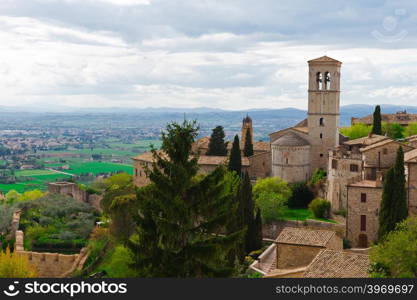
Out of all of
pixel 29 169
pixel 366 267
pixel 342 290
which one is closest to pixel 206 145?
pixel 366 267

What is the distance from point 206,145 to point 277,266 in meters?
37.0

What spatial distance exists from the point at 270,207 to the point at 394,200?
37.7ft

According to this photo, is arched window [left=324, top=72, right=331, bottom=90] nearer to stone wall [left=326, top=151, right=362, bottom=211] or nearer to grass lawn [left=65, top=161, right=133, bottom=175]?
stone wall [left=326, top=151, right=362, bottom=211]

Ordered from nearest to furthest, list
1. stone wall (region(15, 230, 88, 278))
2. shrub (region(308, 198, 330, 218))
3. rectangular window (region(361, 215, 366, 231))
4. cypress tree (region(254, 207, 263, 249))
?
stone wall (region(15, 230, 88, 278))
cypress tree (region(254, 207, 263, 249))
rectangular window (region(361, 215, 366, 231))
shrub (region(308, 198, 330, 218))

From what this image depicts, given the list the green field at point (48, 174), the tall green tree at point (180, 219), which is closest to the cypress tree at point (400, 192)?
the tall green tree at point (180, 219)

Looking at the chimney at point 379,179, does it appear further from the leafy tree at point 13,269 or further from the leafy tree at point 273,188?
the leafy tree at point 13,269

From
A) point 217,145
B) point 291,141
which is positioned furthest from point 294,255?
point 217,145

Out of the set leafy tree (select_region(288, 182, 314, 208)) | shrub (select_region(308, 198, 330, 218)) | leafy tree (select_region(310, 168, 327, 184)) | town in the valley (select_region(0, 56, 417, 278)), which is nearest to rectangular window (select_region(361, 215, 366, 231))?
town in the valley (select_region(0, 56, 417, 278))

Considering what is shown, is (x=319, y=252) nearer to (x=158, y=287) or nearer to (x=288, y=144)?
(x=158, y=287)

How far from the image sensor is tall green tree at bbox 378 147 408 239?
112 feet

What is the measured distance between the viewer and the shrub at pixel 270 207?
1731 inches

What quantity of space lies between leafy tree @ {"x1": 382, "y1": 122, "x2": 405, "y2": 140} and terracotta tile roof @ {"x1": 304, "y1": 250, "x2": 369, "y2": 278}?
135 ft

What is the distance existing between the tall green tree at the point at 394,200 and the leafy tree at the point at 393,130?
32.1 m

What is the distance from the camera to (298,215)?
45719mm
